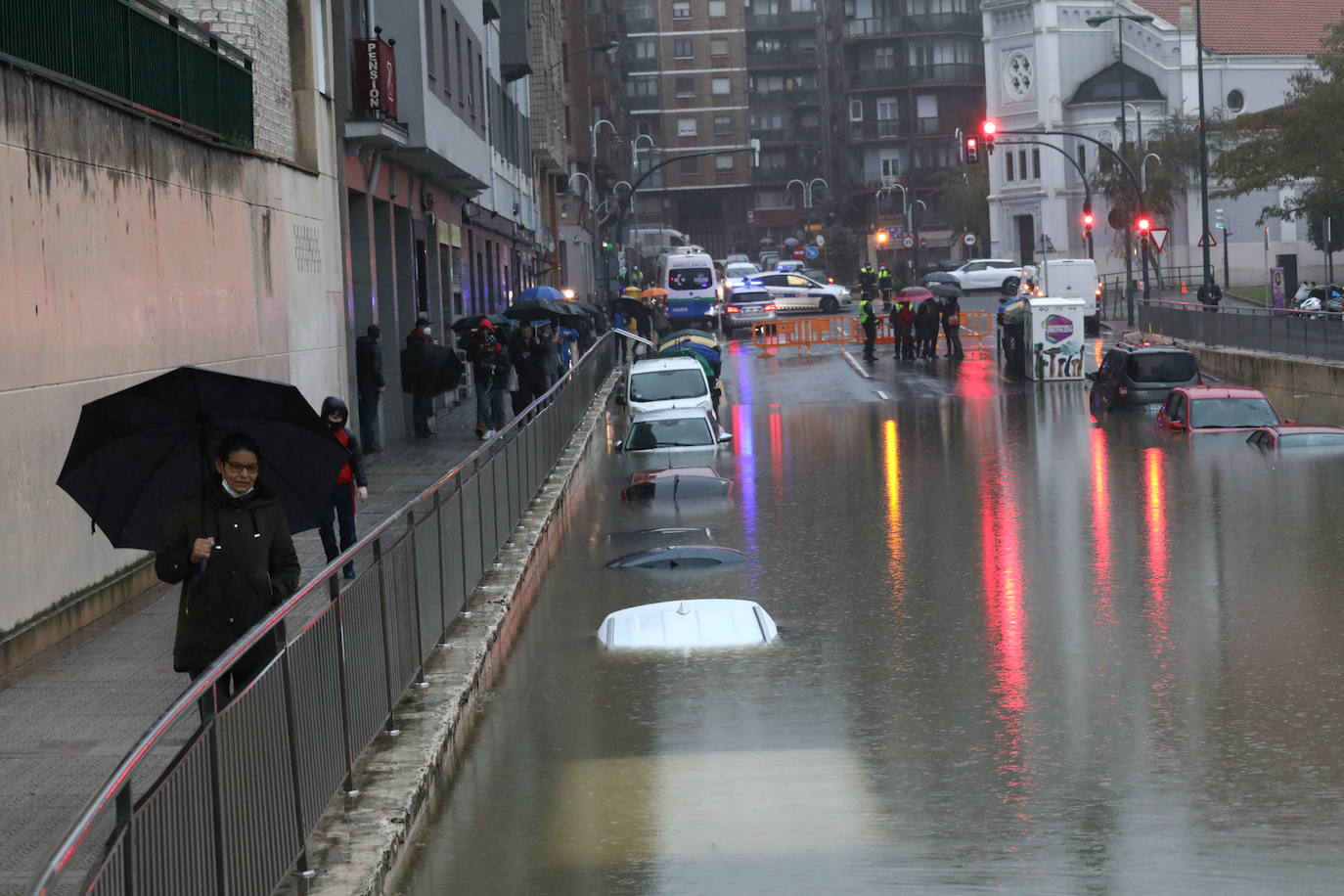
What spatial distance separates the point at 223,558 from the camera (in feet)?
26.8

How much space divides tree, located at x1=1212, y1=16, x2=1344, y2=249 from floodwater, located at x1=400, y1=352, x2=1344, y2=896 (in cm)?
4230

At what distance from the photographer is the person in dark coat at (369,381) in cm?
2642

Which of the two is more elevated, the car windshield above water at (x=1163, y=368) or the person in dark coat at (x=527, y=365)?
the person in dark coat at (x=527, y=365)

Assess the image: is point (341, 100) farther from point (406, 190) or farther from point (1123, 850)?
point (1123, 850)

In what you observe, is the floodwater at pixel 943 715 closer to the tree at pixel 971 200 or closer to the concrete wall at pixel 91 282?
the concrete wall at pixel 91 282

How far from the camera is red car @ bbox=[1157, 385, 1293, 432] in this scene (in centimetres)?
2844

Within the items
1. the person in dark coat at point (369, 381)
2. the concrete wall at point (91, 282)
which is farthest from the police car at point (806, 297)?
the concrete wall at point (91, 282)

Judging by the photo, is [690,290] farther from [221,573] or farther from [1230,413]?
[221,573]

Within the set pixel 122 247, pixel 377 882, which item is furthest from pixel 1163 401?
pixel 377 882

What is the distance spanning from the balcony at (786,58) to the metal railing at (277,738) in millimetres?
144426

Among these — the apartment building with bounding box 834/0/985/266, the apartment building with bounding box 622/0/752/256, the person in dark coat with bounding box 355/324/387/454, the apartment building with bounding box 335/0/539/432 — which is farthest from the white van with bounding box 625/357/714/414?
the apartment building with bounding box 622/0/752/256

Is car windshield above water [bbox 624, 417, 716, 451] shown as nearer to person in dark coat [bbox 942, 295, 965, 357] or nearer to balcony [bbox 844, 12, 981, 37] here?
person in dark coat [bbox 942, 295, 965, 357]

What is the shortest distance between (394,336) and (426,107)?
3.80 meters

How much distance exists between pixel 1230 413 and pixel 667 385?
28.7ft
